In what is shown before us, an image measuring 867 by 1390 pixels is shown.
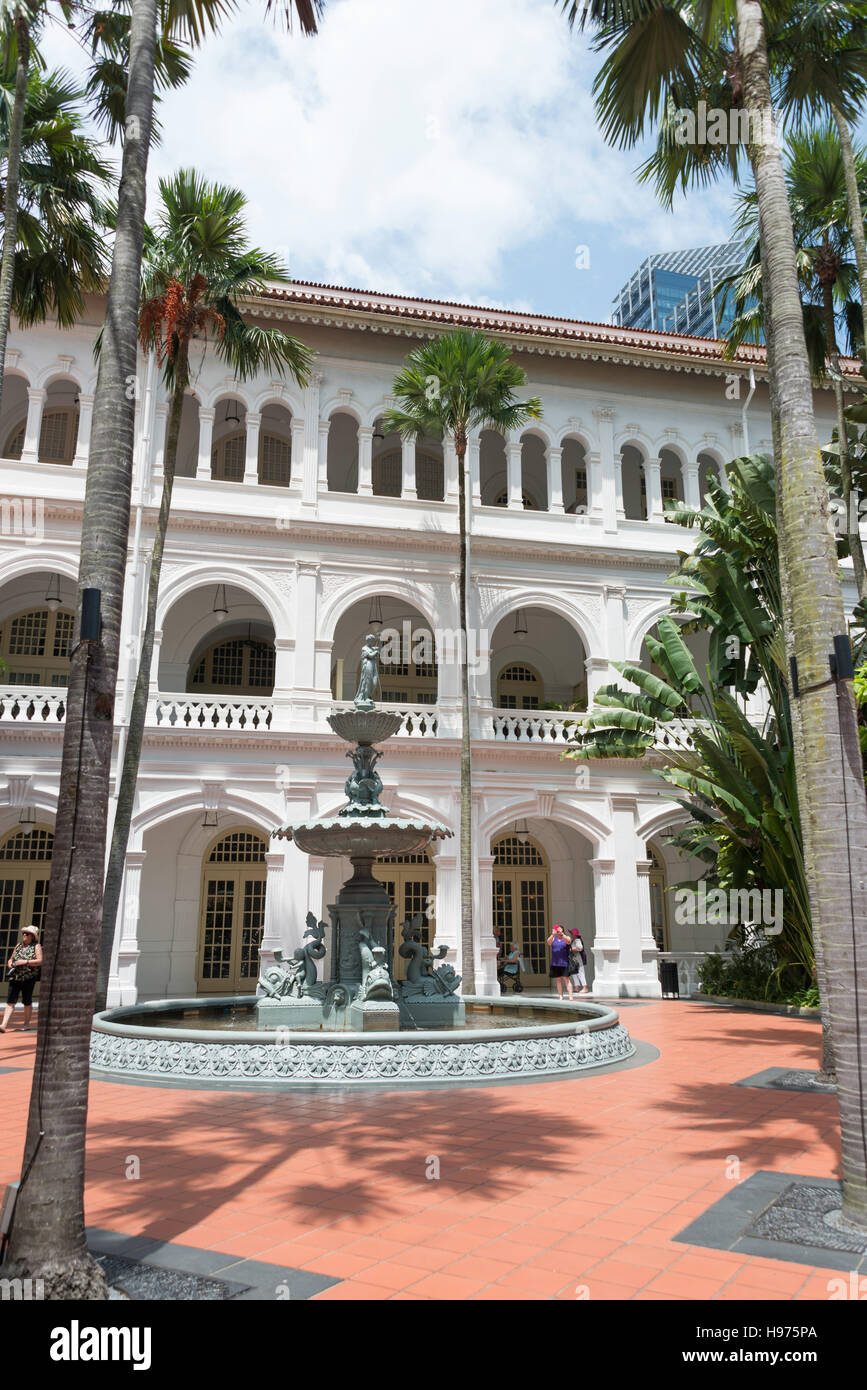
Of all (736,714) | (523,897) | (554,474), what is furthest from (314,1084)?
(554,474)

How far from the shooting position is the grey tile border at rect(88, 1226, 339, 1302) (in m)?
4.25

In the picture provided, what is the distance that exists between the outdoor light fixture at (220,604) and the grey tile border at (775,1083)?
1599cm

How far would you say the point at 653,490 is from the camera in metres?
23.6

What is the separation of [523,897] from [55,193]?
17.8 m

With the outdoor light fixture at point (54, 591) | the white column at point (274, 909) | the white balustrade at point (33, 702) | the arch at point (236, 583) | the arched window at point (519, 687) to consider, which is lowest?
the white column at point (274, 909)

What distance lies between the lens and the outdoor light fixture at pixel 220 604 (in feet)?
74.4

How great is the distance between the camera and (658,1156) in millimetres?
6844

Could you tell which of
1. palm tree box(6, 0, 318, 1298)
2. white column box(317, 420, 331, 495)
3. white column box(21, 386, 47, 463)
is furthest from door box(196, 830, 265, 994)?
palm tree box(6, 0, 318, 1298)

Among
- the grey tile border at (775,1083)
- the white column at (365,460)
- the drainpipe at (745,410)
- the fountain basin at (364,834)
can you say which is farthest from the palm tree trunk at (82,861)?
the drainpipe at (745,410)

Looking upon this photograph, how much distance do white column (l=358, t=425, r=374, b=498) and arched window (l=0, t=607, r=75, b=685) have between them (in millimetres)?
7635

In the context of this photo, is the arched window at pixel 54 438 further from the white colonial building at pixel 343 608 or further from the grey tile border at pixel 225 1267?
the grey tile border at pixel 225 1267
